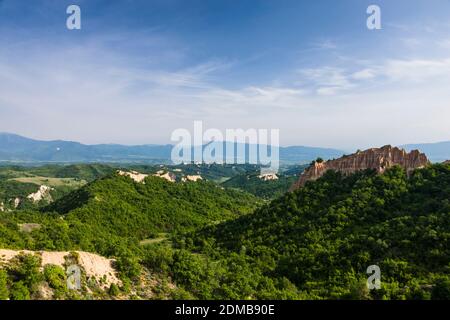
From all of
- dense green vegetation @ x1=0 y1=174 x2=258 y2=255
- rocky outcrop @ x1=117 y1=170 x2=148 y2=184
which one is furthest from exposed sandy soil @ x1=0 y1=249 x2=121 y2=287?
rocky outcrop @ x1=117 y1=170 x2=148 y2=184

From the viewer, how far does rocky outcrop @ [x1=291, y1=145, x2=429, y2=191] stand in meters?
43.3

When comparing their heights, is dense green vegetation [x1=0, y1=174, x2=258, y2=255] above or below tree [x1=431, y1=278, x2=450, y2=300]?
below

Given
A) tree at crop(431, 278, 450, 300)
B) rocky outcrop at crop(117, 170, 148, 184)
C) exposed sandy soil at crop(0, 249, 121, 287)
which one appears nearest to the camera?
tree at crop(431, 278, 450, 300)

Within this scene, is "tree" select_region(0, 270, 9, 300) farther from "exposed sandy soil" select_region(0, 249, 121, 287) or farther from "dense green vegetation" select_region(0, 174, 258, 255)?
"dense green vegetation" select_region(0, 174, 258, 255)

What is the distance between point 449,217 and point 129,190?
56543 mm

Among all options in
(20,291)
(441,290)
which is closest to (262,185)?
(441,290)

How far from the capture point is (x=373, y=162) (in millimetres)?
45094

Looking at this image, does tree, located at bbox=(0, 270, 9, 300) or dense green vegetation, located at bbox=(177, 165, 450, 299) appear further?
dense green vegetation, located at bbox=(177, 165, 450, 299)

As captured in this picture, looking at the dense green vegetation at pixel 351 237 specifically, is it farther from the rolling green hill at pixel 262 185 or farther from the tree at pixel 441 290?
the rolling green hill at pixel 262 185

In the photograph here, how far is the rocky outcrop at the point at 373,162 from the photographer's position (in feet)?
142

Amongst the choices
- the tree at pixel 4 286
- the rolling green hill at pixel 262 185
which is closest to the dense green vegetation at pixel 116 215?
the tree at pixel 4 286

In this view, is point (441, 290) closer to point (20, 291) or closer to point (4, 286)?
point (20, 291)

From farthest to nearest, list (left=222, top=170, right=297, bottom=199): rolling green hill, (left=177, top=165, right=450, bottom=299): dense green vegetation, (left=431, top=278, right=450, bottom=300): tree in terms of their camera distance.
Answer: (left=222, top=170, right=297, bottom=199): rolling green hill < (left=177, top=165, right=450, bottom=299): dense green vegetation < (left=431, top=278, right=450, bottom=300): tree
